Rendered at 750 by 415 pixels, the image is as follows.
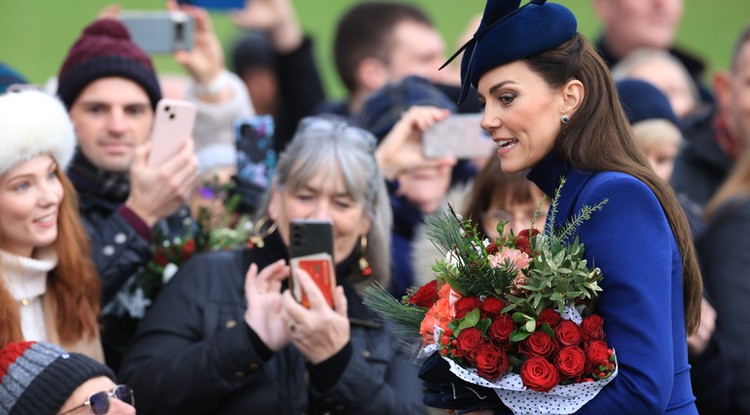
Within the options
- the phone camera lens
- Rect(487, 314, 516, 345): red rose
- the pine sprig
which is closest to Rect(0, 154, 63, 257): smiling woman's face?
the phone camera lens

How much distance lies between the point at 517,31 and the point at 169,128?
1908mm

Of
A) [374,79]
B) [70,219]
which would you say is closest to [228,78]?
[374,79]

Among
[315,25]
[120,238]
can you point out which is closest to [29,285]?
[120,238]

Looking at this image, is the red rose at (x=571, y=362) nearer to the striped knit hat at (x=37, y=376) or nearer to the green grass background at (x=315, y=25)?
the striped knit hat at (x=37, y=376)

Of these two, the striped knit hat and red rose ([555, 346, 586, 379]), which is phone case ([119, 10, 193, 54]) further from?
red rose ([555, 346, 586, 379])

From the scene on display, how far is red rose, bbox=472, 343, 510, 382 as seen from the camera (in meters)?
2.82

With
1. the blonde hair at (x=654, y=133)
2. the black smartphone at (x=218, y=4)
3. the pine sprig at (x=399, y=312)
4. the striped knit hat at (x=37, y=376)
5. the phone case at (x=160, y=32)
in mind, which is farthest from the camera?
the black smartphone at (x=218, y=4)

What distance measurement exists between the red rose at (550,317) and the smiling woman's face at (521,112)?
42 centimetres

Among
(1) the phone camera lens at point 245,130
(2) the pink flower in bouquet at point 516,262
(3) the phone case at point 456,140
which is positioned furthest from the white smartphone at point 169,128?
(2) the pink flower in bouquet at point 516,262

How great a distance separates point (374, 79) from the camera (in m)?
6.72

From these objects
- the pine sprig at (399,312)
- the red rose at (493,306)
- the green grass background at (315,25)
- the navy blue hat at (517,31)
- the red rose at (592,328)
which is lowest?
the green grass background at (315,25)

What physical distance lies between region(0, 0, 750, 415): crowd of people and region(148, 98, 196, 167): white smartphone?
0.15ft

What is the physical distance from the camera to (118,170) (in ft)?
15.4

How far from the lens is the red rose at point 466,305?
2.93 meters
